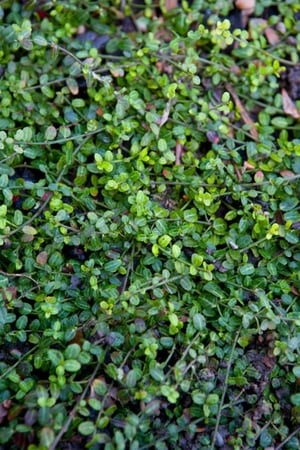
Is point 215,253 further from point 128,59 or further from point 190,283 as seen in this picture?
point 128,59

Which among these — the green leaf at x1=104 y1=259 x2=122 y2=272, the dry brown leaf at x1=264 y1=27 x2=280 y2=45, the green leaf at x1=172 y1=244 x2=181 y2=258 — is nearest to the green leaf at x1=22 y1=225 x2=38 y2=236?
the green leaf at x1=104 y1=259 x2=122 y2=272

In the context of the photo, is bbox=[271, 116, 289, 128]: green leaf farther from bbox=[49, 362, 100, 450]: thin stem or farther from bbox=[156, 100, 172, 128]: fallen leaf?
bbox=[49, 362, 100, 450]: thin stem

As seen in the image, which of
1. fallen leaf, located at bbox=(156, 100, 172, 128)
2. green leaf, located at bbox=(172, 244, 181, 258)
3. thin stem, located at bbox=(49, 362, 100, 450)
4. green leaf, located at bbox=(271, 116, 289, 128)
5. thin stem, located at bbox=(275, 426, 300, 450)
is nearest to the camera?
thin stem, located at bbox=(49, 362, 100, 450)

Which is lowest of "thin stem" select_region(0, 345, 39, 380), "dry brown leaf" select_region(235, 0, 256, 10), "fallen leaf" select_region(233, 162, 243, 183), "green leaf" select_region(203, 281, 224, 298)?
"thin stem" select_region(0, 345, 39, 380)

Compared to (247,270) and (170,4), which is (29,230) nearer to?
(247,270)

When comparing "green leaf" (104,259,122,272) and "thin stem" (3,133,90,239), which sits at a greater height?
"thin stem" (3,133,90,239)

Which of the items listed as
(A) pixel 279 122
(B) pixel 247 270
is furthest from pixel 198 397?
(A) pixel 279 122

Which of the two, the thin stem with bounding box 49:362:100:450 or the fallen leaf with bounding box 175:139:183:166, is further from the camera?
the fallen leaf with bounding box 175:139:183:166
